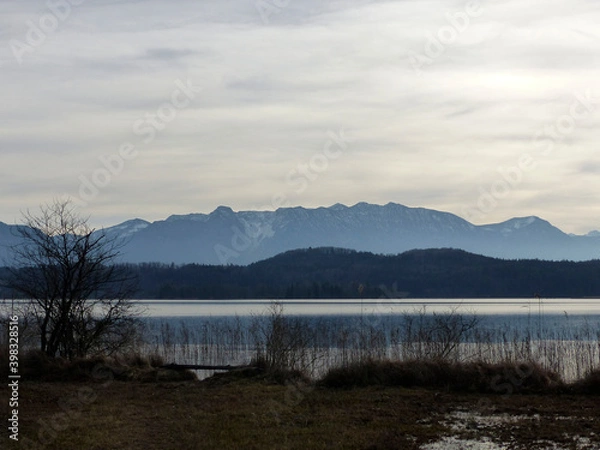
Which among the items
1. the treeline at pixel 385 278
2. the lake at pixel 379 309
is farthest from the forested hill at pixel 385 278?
the lake at pixel 379 309

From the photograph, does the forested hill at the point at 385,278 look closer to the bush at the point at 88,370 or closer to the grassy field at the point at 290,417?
the bush at the point at 88,370

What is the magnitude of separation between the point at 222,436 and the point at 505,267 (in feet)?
A: 351

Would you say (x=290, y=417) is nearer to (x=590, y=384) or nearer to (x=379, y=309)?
(x=590, y=384)

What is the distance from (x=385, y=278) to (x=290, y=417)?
104 meters

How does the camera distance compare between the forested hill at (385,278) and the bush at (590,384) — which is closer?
the bush at (590,384)

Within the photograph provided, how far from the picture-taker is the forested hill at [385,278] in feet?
352

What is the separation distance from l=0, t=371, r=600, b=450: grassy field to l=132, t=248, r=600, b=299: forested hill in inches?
3460

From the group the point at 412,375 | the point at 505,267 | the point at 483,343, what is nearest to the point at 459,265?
the point at 505,267

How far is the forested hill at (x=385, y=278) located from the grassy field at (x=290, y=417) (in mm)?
87888

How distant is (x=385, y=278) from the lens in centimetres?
11612

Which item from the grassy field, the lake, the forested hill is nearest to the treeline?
the forested hill

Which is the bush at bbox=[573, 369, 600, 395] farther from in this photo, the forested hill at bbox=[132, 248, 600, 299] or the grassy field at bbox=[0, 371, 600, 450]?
the forested hill at bbox=[132, 248, 600, 299]

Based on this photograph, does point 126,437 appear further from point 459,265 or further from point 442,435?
point 459,265

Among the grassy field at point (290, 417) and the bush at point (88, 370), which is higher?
the bush at point (88, 370)
